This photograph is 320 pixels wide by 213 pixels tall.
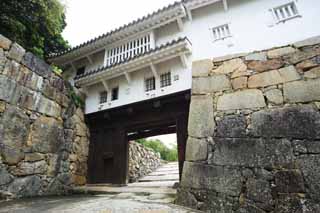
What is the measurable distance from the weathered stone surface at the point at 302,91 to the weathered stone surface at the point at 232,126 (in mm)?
796

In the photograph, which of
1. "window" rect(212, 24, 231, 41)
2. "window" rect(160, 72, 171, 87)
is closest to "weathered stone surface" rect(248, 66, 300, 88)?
"window" rect(160, 72, 171, 87)

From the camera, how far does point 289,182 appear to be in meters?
2.42

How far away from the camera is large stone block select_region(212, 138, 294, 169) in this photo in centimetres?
259

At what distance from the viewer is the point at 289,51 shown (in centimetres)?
324

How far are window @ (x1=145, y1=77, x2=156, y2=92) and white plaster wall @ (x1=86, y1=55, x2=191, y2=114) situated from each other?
18 centimetres

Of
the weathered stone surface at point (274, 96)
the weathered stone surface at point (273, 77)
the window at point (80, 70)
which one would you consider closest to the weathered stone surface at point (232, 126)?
the weathered stone surface at point (274, 96)

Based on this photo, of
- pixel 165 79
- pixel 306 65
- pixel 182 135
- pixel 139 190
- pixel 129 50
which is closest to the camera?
pixel 306 65

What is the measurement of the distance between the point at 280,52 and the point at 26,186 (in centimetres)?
711

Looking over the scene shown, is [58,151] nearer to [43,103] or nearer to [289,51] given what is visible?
[43,103]

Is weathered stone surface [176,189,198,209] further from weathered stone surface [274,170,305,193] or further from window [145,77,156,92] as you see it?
window [145,77,156,92]

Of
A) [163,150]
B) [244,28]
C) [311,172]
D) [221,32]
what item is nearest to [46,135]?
[311,172]

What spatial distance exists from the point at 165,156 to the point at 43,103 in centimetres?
1157

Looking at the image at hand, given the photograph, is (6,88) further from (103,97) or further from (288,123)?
(288,123)

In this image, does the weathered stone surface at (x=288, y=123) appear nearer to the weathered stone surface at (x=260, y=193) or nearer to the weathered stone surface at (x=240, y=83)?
the weathered stone surface at (x=240, y=83)
